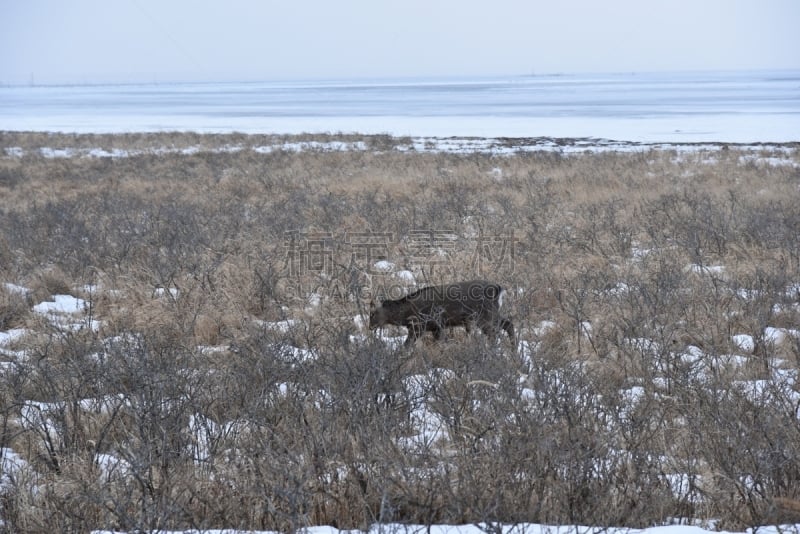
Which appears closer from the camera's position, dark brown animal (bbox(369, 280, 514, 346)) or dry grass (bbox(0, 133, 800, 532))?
dry grass (bbox(0, 133, 800, 532))

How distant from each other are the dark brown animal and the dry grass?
0.22 meters

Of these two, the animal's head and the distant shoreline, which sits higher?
the distant shoreline

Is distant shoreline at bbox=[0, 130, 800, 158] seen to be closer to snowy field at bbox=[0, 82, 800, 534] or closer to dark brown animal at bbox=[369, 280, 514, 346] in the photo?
snowy field at bbox=[0, 82, 800, 534]

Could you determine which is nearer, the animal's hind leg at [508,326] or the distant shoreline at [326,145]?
the animal's hind leg at [508,326]

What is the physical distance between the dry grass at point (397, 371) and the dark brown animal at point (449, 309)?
0.22 m

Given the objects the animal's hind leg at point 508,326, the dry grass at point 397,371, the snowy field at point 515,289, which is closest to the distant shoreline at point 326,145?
the snowy field at point 515,289

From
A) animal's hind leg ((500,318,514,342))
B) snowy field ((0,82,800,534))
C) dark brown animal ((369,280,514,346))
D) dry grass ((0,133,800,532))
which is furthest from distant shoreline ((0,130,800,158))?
animal's hind leg ((500,318,514,342))

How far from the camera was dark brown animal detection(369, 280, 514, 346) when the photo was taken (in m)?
6.39

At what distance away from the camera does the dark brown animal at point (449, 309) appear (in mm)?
6395

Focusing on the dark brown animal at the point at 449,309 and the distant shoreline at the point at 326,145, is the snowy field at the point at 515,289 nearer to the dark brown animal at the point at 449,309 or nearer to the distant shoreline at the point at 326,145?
the distant shoreline at the point at 326,145

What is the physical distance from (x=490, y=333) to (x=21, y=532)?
3.81 metres

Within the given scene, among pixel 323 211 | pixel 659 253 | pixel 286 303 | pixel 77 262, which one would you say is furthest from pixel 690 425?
pixel 323 211

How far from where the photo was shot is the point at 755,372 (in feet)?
18.7

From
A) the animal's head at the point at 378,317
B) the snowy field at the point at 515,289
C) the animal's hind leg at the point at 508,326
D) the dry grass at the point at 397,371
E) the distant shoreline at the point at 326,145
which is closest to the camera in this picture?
the dry grass at the point at 397,371
